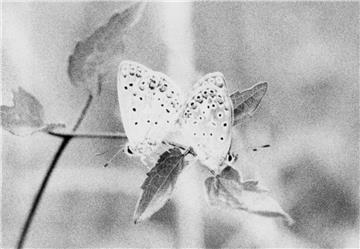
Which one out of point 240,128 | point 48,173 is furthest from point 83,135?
point 240,128

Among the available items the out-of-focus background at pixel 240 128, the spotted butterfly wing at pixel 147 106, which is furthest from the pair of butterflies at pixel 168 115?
the out-of-focus background at pixel 240 128

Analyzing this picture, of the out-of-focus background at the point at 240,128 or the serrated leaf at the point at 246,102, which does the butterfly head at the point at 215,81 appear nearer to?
the serrated leaf at the point at 246,102

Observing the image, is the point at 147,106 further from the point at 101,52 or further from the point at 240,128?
the point at 240,128

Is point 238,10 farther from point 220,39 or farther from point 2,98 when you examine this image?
point 2,98

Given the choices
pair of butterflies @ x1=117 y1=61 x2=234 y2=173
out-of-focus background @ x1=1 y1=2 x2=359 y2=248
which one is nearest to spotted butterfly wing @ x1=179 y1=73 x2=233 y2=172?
pair of butterflies @ x1=117 y1=61 x2=234 y2=173

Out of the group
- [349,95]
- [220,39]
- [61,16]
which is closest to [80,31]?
[61,16]

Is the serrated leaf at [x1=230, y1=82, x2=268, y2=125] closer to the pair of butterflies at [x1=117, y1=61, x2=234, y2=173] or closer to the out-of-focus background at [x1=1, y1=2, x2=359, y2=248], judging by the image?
the pair of butterflies at [x1=117, y1=61, x2=234, y2=173]
